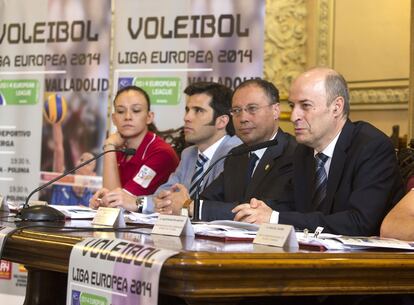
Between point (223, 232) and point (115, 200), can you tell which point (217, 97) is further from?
point (223, 232)

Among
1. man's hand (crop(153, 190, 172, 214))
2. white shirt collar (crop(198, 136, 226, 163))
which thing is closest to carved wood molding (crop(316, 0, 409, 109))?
white shirt collar (crop(198, 136, 226, 163))

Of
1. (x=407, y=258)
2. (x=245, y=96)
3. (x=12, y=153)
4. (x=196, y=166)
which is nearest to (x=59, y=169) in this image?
A: (x=12, y=153)

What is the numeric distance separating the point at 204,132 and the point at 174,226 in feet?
6.54

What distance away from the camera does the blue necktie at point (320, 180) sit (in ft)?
9.89

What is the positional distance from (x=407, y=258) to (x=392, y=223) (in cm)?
49

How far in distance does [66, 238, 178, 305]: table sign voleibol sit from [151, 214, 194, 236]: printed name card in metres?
0.28

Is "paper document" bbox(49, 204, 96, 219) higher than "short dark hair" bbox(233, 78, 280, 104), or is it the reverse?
"short dark hair" bbox(233, 78, 280, 104)

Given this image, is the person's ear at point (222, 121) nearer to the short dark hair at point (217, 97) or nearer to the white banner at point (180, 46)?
the short dark hair at point (217, 97)

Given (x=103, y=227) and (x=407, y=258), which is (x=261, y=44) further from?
(x=407, y=258)

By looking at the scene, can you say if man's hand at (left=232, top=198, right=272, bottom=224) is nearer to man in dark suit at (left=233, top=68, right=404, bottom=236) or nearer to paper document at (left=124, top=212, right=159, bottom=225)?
man in dark suit at (left=233, top=68, right=404, bottom=236)

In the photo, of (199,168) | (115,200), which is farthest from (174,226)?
(199,168)

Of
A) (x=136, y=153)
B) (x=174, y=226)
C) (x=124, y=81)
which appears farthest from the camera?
(x=124, y=81)

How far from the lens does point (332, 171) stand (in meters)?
2.96

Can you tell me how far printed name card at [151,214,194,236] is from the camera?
7.46 ft
